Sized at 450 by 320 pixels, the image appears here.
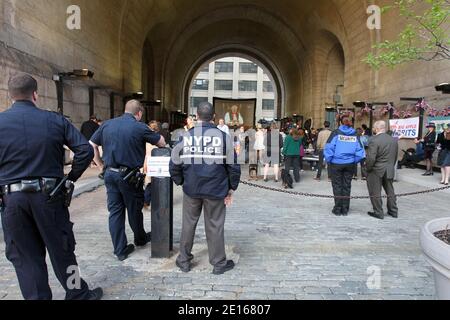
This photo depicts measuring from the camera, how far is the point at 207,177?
3.99m

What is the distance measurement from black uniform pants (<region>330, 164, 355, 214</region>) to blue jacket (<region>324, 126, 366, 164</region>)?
0.38 ft

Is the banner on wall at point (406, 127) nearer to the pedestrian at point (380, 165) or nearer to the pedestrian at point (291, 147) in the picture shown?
the pedestrian at point (291, 147)

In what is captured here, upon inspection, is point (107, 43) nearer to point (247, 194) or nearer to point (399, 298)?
point (247, 194)

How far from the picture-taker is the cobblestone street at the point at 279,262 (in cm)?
362

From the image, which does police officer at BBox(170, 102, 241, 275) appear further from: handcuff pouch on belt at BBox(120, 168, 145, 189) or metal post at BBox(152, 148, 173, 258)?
handcuff pouch on belt at BBox(120, 168, 145, 189)

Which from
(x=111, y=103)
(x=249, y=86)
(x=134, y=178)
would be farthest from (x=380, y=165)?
(x=249, y=86)

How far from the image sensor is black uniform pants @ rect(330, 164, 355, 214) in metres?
7.07

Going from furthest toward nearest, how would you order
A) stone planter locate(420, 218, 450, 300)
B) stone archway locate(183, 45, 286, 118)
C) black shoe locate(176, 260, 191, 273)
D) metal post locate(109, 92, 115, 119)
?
stone archway locate(183, 45, 286, 118)
metal post locate(109, 92, 115, 119)
black shoe locate(176, 260, 191, 273)
stone planter locate(420, 218, 450, 300)

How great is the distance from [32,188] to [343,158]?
5.59 m

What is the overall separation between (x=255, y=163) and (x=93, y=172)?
5.14 metres

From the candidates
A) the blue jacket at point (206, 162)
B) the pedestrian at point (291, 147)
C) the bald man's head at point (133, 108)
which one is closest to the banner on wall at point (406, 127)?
the pedestrian at point (291, 147)

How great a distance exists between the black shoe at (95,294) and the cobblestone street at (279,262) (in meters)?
0.13

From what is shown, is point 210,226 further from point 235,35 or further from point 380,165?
point 235,35

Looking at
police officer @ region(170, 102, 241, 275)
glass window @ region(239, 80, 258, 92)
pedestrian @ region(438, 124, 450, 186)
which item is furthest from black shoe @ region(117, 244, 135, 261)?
glass window @ region(239, 80, 258, 92)
